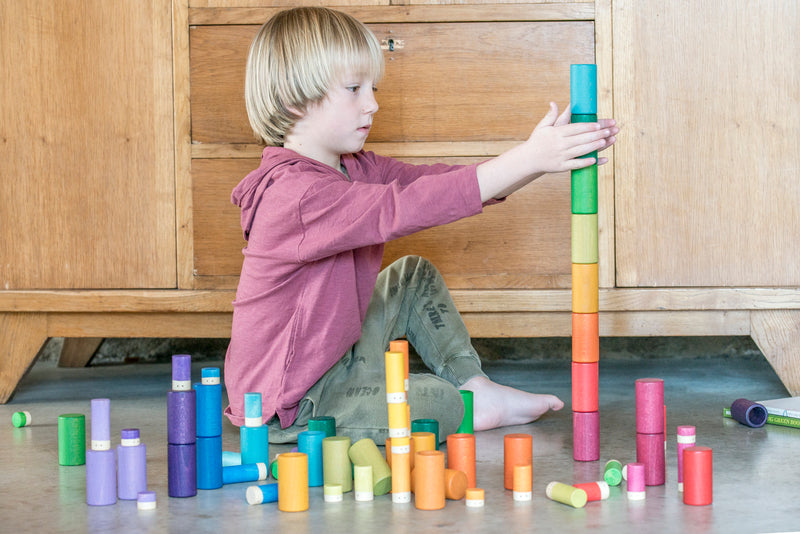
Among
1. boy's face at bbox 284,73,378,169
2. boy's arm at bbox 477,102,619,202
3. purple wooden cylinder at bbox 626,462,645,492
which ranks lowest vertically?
purple wooden cylinder at bbox 626,462,645,492

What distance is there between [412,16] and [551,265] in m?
0.50

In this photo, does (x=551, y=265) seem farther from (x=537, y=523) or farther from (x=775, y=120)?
(x=537, y=523)

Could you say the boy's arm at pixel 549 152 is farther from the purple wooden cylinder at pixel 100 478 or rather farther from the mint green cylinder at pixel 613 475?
the purple wooden cylinder at pixel 100 478

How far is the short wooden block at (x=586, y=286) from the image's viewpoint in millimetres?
1190

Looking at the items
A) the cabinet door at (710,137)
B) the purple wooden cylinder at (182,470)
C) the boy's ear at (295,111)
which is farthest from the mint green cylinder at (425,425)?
the cabinet door at (710,137)

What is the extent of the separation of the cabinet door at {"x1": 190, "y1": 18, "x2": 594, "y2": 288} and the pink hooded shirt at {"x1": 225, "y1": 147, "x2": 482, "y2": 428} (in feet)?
0.82

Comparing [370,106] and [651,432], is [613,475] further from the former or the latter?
[370,106]

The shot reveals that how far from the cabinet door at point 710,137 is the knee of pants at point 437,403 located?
1.72 feet

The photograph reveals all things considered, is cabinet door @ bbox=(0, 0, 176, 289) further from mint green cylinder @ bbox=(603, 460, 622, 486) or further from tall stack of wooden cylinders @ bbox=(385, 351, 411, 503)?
mint green cylinder @ bbox=(603, 460, 622, 486)

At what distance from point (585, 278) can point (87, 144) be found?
968 millimetres

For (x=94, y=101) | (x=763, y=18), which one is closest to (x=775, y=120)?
(x=763, y=18)

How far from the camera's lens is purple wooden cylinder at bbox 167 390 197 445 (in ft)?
3.34

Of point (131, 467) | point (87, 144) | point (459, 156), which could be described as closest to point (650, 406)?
point (131, 467)

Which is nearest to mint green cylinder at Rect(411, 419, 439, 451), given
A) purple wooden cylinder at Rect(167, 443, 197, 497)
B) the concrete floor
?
the concrete floor
